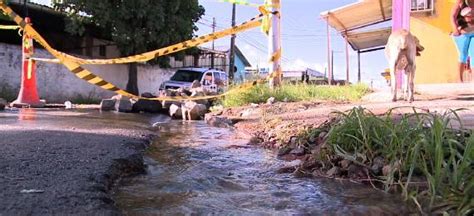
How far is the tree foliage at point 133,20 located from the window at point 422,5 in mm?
11328

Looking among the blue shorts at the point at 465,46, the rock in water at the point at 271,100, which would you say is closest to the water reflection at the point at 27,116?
the rock in water at the point at 271,100

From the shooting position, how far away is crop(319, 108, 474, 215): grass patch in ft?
8.34

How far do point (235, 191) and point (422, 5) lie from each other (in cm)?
1029

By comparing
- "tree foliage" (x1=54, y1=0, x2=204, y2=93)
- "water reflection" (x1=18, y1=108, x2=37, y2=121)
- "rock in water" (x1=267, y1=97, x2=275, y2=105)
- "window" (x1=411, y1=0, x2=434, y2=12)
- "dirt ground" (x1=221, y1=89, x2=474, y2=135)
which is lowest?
"water reflection" (x1=18, y1=108, x2=37, y2=121)

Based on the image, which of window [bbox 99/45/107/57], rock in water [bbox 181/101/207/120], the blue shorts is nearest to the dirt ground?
rock in water [bbox 181/101/207/120]

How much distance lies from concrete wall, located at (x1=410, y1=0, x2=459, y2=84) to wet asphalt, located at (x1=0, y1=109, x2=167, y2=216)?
8.62m

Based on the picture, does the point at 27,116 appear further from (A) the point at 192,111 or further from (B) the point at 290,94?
(B) the point at 290,94

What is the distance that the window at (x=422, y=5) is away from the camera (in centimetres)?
1158

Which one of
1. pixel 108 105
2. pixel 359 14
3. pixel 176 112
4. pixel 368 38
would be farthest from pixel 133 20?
pixel 176 112

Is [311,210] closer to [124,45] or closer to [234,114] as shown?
[234,114]

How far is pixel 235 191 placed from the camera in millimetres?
3062

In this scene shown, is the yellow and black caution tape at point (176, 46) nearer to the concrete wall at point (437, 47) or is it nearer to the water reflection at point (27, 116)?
the water reflection at point (27, 116)

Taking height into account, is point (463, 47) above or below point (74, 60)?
above

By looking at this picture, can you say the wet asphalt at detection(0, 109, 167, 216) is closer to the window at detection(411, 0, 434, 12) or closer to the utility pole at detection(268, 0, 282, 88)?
the utility pole at detection(268, 0, 282, 88)
